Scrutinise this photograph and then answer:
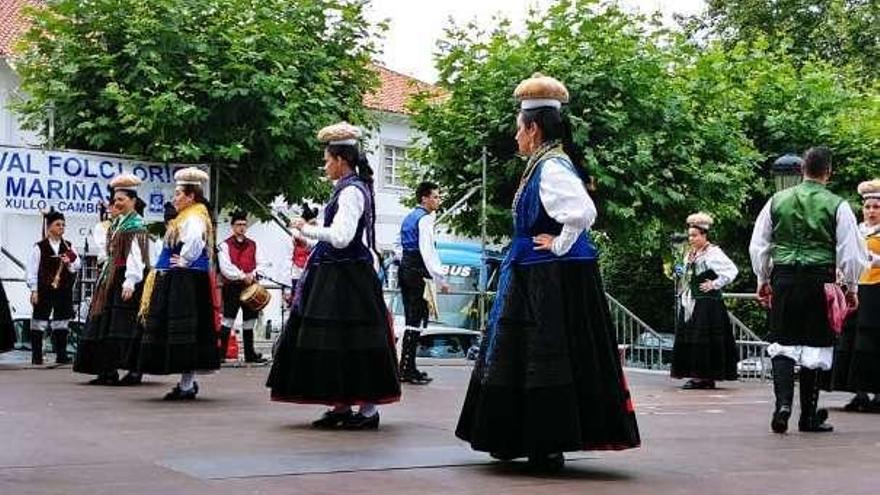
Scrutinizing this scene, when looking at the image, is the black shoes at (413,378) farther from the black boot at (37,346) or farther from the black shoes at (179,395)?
the black boot at (37,346)

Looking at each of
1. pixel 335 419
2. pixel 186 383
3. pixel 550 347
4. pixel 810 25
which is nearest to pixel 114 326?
pixel 186 383

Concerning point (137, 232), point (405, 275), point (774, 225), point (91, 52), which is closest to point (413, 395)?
point (405, 275)

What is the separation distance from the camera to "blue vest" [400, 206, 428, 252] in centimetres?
1241

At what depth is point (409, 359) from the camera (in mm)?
12602

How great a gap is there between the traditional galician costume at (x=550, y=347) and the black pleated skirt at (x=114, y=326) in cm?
577

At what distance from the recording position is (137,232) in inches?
446

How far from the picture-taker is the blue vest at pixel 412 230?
12414 millimetres

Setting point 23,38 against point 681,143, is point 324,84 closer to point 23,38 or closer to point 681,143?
point 23,38

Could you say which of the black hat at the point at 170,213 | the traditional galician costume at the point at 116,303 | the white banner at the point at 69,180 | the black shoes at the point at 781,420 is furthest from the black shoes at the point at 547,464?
the white banner at the point at 69,180

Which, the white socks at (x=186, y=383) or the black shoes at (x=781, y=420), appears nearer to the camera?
the black shoes at (x=781, y=420)

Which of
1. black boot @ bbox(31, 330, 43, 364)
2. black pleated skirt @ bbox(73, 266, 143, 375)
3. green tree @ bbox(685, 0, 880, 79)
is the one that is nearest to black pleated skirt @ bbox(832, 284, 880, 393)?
black pleated skirt @ bbox(73, 266, 143, 375)

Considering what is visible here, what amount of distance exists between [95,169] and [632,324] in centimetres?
743

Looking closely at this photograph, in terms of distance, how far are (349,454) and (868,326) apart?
5.55 m

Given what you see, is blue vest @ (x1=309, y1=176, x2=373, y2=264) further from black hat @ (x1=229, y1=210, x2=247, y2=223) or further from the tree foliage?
the tree foliage
